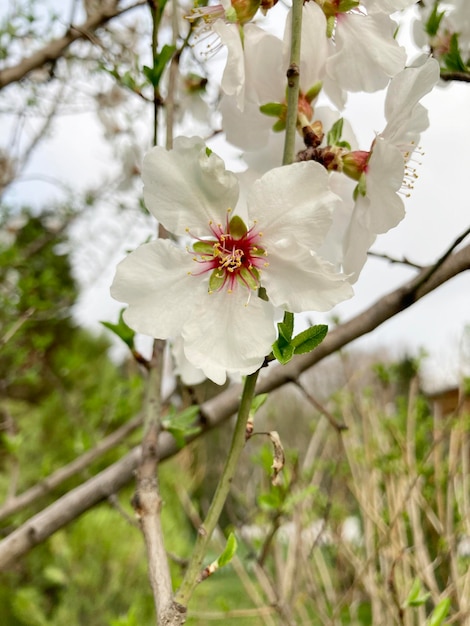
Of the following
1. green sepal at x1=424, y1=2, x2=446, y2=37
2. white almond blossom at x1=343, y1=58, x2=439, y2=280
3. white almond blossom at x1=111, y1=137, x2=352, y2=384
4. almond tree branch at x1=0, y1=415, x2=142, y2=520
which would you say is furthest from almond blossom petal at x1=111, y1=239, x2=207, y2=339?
almond tree branch at x1=0, y1=415, x2=142, y2=520

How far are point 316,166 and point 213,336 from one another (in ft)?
0.39

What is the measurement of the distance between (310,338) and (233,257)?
0.08 metres

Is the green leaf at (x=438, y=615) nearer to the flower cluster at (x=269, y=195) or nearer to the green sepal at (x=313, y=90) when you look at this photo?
the flower cluster at (x=269, y=195)

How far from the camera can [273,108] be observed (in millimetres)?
436

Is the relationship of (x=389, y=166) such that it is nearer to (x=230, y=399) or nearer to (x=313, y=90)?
(x=313, y=90)

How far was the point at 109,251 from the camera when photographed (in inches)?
98.7

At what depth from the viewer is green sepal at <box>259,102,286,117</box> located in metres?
0.43

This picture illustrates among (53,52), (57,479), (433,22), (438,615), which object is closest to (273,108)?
(433,22)

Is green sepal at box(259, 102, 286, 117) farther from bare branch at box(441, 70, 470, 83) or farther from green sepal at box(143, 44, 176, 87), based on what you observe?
bare branch at box(441, 70, 470, 83)

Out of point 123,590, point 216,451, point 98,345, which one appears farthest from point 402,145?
point 216,451

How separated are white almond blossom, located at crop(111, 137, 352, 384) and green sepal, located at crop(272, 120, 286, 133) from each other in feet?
0.34

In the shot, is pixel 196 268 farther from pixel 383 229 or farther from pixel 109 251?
pixel 109 251

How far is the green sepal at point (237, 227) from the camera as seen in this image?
1.27ft

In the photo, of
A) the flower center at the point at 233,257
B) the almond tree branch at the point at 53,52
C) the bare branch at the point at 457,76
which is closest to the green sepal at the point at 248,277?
the flower center at the point at 233,257
